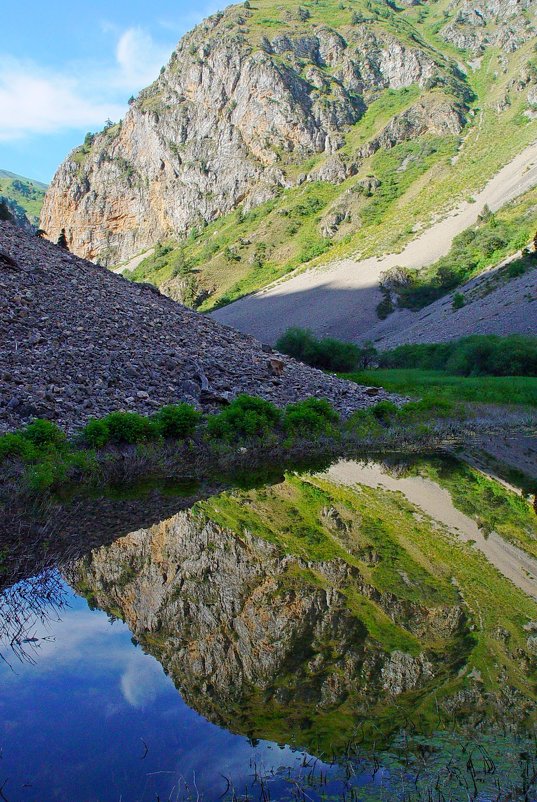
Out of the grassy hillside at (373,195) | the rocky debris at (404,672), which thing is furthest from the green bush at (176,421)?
the grassy hillside at (373,195)

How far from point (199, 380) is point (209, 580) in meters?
12.7

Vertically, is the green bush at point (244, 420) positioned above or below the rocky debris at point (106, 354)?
below

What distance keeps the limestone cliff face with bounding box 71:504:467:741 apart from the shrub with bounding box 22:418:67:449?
5407 millimetres

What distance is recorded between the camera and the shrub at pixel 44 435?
43.6 feet

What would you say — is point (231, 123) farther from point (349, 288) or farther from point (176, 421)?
point (176, 421)

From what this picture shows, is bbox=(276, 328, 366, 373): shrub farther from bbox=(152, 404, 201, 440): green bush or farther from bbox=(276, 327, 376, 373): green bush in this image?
bbox=(152, 404, 201, 440): green bush

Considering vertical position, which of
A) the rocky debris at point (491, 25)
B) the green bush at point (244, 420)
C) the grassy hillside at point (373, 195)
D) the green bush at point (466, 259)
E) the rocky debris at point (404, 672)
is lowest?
the green bush at point (244, 420)

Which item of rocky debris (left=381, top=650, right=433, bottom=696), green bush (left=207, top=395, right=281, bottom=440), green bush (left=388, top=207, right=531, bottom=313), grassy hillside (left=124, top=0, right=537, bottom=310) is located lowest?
green bush (left=207, top=395, right=281, bottom=440)

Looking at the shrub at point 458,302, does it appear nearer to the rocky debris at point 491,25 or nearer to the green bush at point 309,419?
the green bush at point 309,419

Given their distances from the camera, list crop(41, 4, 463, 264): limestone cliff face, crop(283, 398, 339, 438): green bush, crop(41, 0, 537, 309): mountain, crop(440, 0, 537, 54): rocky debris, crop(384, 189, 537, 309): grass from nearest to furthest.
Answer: crop(283, 398, 339, 438): green bush
crop(384, 189, 537, 309): grass
crop(41, 0, 537, 309): mountain
crop(41, 4, 463, 264): limestone cliff face
crop(440, 0, 537, 54): rocky debris

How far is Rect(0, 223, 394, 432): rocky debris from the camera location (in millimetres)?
16188

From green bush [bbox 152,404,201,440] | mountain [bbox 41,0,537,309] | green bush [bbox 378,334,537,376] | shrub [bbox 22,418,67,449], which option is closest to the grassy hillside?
mountain [bbox 41,0,537,309]

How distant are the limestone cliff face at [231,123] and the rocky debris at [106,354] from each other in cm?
10785

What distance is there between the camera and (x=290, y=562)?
8039mm
